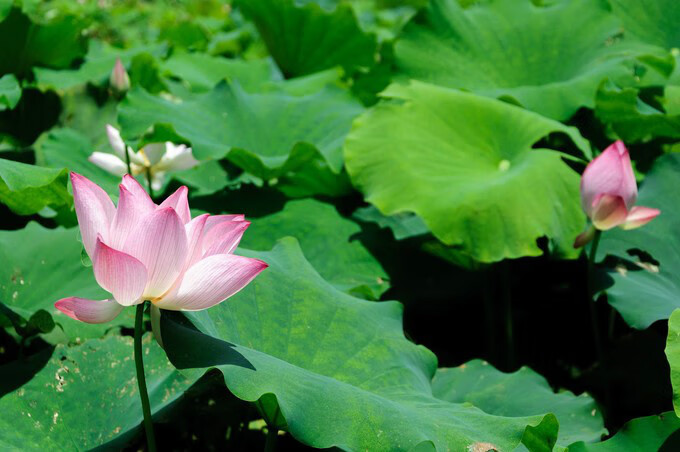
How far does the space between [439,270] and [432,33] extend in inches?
31.7

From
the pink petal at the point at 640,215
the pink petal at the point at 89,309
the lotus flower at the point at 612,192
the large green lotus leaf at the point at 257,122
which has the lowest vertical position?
the large green lotus leaf at the point at 257,122

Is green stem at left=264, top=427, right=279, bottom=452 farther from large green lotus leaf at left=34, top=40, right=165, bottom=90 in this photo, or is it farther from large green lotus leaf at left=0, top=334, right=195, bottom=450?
large green lotus leaf at left=34, top=40, right=165, bottom=90

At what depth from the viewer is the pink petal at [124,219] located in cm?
98

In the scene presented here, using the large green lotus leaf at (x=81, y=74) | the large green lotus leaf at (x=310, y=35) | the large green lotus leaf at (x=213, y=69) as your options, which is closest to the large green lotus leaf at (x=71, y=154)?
the large green lotus leaf at (x=81, y=74)

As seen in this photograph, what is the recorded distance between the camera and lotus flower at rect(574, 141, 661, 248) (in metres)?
1.59

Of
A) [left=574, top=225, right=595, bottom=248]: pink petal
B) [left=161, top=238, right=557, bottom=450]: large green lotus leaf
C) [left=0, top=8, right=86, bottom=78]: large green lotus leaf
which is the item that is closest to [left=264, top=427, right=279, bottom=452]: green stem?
[left=161, top=238, right=557, bottom=450]: large green lotus leaf

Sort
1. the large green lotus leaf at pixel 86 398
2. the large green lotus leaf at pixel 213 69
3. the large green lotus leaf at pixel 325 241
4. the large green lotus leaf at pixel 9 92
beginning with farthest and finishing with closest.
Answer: the large green lotus leaf at pixel 213 69 < the large green lotus leaf at pixel 9 92 < the large green lotus leaf at pixel 325 241 < the large green lotus leaf at pixel 86 398

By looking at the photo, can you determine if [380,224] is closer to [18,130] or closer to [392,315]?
[392,315]

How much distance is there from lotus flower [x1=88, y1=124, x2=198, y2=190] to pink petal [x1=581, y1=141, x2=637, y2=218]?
3.15 feet

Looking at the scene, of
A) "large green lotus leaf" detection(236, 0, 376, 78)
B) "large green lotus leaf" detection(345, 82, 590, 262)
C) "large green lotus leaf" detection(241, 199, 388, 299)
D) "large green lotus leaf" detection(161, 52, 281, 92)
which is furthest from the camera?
"large green lotus leaf" detection(236, 0, 376, 78)

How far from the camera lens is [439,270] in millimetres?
2197

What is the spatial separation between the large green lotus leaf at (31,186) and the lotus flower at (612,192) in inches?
39.8

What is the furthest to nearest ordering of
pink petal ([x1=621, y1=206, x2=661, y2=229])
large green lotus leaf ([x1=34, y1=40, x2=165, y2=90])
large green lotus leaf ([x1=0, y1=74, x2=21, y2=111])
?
large green lotus leaf ([x1=34, y1=40, x2=165, y2=90]) < large green lotus leaf ([x1=0, y1=74, x2=21, y2=111]) < pink petal ([x1=621, y1=206, x2=661, y2=229])

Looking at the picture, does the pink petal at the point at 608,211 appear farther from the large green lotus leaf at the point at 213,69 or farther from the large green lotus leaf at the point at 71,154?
the large green lotus leaf at the point at 213,69
